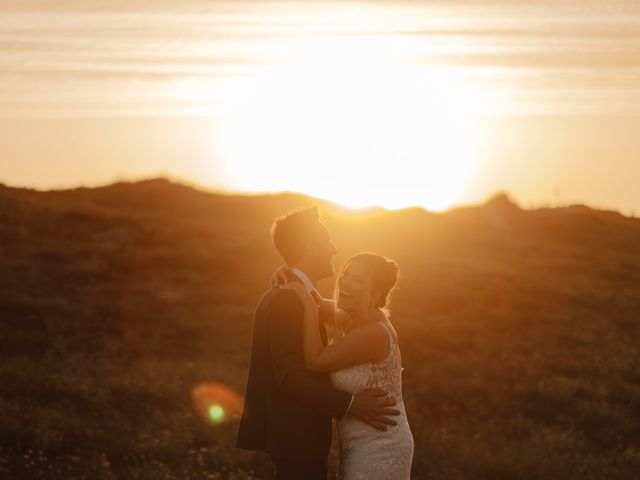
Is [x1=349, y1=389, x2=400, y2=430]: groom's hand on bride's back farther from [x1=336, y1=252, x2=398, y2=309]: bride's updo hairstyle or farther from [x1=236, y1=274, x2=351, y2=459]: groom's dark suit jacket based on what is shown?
[x1=336, y1=252, x2=398, y2=309]: bride's updo hairstyle

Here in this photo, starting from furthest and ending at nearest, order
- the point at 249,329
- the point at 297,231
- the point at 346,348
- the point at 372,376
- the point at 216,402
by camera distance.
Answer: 1. the point at 249,329
2. the point at 216,402
3. the point at 297,231
4. the point at 372,376
5. the point at 346,348

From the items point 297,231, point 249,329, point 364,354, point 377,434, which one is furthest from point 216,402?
point 364,354

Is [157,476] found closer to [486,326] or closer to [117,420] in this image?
[117,420]

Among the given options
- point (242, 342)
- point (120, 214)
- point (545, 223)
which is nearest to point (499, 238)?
point (545, 223)

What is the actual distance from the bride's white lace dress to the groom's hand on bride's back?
4cm

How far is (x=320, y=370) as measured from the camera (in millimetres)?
5734

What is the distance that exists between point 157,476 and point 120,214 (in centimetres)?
2365

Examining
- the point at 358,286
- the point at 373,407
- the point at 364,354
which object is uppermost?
the point at 358,286

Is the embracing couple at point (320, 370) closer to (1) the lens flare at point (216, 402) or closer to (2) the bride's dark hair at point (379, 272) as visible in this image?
(2) the bride's dark hair at point (379, 272)

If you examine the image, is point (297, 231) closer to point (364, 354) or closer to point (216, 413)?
point (364, 354)

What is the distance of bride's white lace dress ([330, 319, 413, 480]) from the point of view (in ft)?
18.8

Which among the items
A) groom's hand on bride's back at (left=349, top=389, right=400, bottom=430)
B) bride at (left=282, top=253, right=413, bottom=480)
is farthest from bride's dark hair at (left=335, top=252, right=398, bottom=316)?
groom's hand on bride's back at (left=349, top=389, right=400, bottom=430)

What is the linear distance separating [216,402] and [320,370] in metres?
11.2

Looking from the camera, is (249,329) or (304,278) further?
(249,329)
